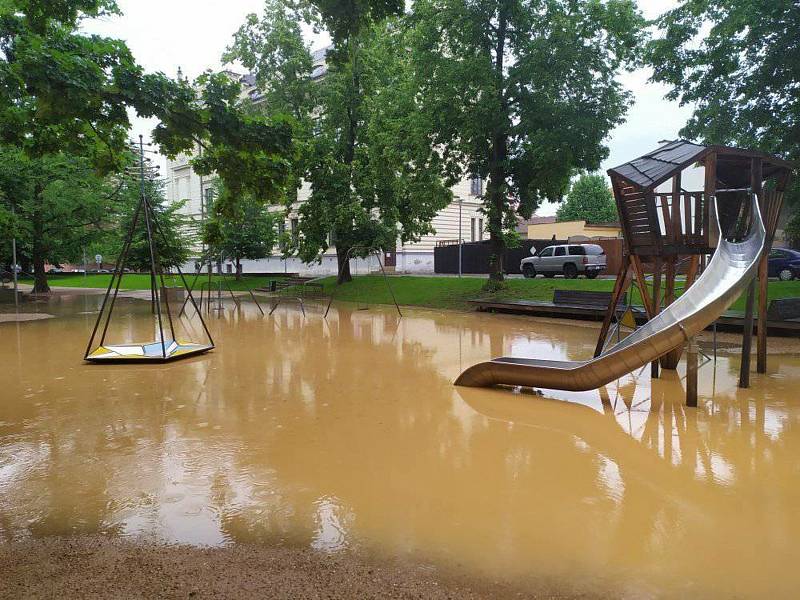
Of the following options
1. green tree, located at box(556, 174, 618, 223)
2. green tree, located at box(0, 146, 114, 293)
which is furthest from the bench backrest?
green tree, located at box(556, 174, 618, 223)

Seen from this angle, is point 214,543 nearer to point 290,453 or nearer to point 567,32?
point 290,453

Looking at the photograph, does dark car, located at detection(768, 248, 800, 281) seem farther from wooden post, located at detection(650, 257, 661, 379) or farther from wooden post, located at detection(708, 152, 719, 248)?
wooden post, located at detection(708, 152, 719, 248)

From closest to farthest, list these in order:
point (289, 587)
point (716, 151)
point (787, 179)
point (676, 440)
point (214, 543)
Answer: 1. point (289, 587)
2. point (214, 543)
3. point (676, 440)
4. point (716, 151)
5. point (787, 179)

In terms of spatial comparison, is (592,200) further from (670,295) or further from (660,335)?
(660,335)

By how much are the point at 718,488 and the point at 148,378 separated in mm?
8471

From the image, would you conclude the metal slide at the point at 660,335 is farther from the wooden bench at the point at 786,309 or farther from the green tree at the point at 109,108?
the wooden bench at the point at 786,309

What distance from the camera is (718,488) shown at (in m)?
→ 4.80

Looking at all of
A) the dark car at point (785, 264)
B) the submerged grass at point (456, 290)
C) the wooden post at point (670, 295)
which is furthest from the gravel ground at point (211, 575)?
the dark car at point (785, 264)

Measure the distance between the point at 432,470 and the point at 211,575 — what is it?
7.41ft

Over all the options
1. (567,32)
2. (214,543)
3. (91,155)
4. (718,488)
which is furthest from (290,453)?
(567,32)

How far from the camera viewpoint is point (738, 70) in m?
17.0

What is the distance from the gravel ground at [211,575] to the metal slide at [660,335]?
4.29 metres

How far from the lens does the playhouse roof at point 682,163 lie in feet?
28.9

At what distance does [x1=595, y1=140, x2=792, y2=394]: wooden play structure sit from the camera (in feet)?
29.0
